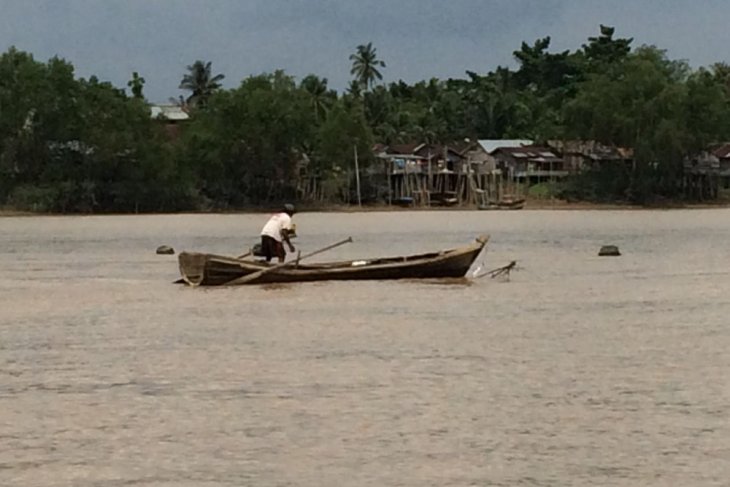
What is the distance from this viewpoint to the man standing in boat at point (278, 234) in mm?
25953

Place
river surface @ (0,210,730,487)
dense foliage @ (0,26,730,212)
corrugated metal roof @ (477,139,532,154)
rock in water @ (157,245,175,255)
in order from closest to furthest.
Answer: river surface @ (0,210,730,487) → rock in water @ (157,245,175,255) → dense foliage @ (0,26,730,212) → corrugated metal roof @ (477,139,532,154)

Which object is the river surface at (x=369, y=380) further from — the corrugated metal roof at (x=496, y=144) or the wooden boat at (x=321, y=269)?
the corrugated metal roof at (x=496, y=144)

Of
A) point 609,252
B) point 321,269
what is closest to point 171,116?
point 609,252

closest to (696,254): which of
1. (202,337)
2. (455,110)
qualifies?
(202,337)

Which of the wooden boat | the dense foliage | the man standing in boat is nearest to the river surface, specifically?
the wooden boat

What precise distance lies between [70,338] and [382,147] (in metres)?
67.8

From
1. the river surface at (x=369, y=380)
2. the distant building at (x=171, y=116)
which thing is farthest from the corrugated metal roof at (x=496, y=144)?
the river surface at (x=369, y=380)

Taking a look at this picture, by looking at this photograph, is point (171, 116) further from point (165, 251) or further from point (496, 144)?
point (165, 251)

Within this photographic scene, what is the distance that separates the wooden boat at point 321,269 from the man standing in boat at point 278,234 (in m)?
0.62

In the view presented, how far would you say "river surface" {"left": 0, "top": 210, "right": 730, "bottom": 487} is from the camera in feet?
37.8

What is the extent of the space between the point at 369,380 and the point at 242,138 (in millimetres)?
55800

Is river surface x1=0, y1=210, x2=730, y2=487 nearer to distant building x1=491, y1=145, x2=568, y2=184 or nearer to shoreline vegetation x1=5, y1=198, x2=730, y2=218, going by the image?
shoreline vegetation x1=5, y1=198, x2=730, y2=218

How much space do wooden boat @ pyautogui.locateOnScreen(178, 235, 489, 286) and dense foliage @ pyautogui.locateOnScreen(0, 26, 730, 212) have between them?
4297 cm

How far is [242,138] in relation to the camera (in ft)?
232
